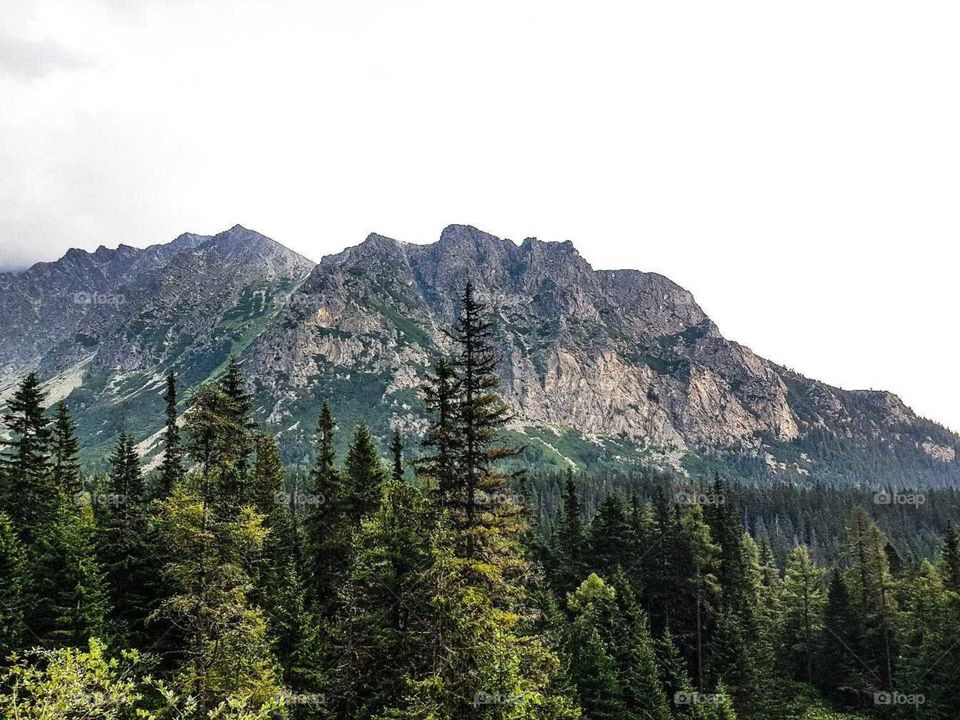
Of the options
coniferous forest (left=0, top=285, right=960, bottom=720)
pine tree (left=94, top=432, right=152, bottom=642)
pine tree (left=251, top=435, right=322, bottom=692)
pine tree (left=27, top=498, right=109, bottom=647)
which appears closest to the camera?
coniferous forest (left=0, top=285, right=960, bottom=720)

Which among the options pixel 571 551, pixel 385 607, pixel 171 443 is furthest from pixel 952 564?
pixel 171 443

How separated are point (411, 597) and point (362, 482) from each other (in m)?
16.1

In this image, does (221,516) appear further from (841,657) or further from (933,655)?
(841,657)

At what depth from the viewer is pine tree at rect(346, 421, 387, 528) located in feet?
127

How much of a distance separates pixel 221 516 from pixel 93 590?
1692 centimetres

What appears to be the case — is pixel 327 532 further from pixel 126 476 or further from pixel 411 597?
pixel 126 476

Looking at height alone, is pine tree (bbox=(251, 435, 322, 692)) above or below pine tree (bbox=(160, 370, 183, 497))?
below

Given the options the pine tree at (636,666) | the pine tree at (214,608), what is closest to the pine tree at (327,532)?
the pine tree at (214,608)

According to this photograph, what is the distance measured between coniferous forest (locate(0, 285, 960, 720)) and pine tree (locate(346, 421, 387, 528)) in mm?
153

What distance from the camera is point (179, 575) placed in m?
24.0

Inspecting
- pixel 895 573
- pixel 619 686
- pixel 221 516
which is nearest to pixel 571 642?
pixel 619 686

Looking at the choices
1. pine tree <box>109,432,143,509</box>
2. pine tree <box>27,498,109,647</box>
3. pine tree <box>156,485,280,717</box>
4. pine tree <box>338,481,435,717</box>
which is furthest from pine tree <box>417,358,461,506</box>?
pine tree <box>109,432,143,509</box>

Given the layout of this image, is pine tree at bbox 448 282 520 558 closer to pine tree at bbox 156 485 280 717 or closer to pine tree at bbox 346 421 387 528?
pine tree at bbox 156 485 280 717

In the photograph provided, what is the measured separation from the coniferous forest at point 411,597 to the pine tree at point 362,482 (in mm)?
153
